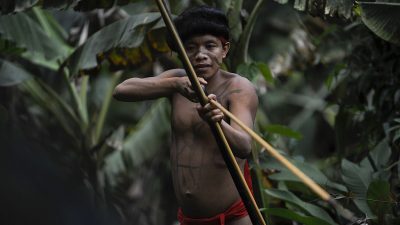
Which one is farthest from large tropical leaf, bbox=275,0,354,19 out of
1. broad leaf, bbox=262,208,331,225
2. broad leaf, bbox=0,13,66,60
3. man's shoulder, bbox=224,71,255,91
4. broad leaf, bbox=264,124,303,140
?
broad leaf, bbox=0,13,66,60

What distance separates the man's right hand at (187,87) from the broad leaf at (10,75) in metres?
3.34

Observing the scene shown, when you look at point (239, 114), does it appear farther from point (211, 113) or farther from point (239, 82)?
point (211, 113)

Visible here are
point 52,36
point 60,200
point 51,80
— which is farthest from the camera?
point 51,80

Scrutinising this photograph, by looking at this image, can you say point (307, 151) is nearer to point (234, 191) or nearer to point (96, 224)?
point (234, 191)

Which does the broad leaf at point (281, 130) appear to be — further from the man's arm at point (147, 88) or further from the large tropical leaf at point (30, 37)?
the large tropical leaf at point (30, 37)

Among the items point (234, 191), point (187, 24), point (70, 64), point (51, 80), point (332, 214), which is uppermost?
point (187, 24)

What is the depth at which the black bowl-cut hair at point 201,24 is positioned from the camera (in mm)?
4172

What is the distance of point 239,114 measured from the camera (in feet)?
13.5

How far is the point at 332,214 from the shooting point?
595 cm

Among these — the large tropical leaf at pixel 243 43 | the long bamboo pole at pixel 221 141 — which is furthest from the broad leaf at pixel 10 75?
the long bamboo pole at pixel 221 141

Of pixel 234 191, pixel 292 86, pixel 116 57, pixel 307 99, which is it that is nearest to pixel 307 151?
pixel 307 99

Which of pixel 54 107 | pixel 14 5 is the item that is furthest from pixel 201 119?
pixel 54 107

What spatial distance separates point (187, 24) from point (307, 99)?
7354 mm

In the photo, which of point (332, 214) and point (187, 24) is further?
point (332, 214)
